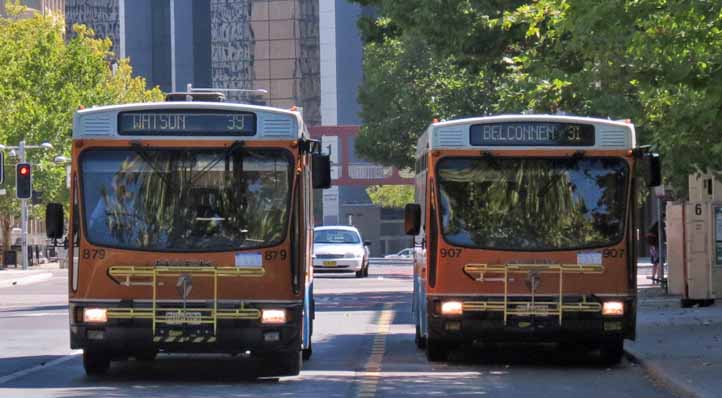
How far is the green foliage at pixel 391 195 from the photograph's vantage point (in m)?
120

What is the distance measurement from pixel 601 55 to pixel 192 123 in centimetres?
491

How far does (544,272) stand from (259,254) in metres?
3.62

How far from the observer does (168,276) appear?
55.2 ft

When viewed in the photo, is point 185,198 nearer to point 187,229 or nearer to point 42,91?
point 187,229

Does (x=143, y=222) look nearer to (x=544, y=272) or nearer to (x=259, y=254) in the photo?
(x=259, y=254)

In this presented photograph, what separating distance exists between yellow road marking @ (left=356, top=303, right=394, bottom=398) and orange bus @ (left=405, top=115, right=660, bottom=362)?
90cm

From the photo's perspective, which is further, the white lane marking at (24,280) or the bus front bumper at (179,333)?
the white lane marking at (24,280)

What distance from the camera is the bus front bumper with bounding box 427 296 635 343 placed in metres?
18.7

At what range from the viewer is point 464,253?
19016 millimetres

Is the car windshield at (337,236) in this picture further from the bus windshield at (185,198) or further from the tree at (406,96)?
the bus windshield at (185,198)

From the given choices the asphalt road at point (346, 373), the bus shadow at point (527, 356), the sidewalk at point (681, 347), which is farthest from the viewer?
the bus shadow at point (527, 356)

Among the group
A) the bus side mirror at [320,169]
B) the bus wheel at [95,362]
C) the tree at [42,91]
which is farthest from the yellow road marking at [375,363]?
the tree at [42,91]

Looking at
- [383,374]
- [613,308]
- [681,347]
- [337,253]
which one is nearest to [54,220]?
[383,374]

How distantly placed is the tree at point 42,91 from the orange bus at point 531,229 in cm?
5756
